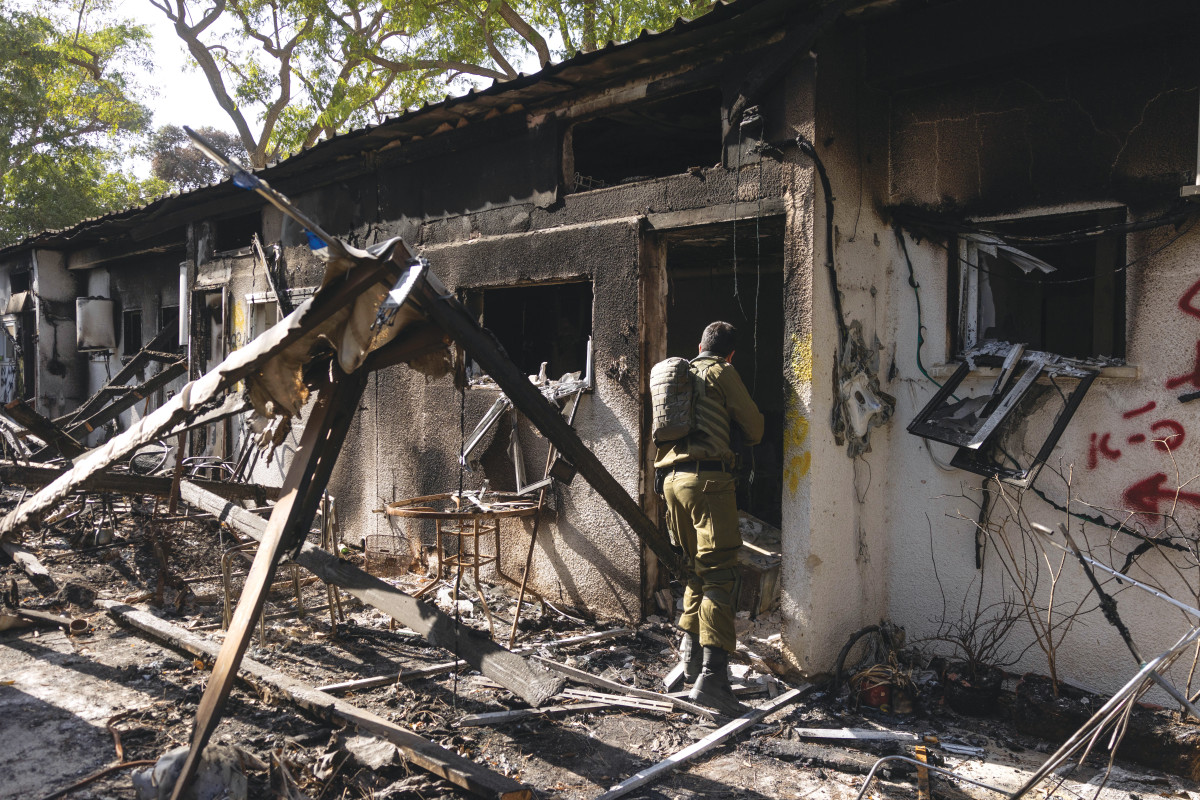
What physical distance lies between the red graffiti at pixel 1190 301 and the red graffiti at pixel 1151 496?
0.93m

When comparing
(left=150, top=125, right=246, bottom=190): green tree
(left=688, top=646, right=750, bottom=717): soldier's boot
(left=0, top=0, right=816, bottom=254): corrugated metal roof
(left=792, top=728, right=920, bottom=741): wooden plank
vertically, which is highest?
(left=150, top=125, right=246, bottom=190): green tree

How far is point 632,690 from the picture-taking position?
489cm

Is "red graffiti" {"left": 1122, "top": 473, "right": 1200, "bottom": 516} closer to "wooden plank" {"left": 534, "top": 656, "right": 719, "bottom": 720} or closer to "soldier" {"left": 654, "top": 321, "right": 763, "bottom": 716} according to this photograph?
"soldier" {"left": 654, "top": 321, "right": 763, "bottom": 716}

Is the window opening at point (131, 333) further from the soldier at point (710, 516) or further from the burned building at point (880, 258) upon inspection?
the soldier at point (710, 516)

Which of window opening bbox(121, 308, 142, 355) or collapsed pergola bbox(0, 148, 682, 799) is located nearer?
collapsed pergola bbox(0, 148, 682, 799)

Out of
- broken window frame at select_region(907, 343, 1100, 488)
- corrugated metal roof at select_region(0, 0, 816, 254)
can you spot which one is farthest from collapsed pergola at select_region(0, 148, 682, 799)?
corrugated metal roof at select_region(0, 0, 816, 254)

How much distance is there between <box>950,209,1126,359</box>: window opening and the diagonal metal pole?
4.06 meters

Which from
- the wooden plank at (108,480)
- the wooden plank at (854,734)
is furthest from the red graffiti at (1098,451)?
the wooden plank at (108,480)

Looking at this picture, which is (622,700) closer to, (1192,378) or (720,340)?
(720,340)

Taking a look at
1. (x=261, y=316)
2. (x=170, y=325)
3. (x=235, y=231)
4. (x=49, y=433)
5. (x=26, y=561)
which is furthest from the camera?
(x=170, y=325)

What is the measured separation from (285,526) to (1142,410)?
471cm

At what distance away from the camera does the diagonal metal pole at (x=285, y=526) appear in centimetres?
318

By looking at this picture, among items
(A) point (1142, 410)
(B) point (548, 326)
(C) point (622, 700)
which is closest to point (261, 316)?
(B) point (548, 326)

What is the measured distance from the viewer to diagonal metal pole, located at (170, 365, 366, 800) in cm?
318
